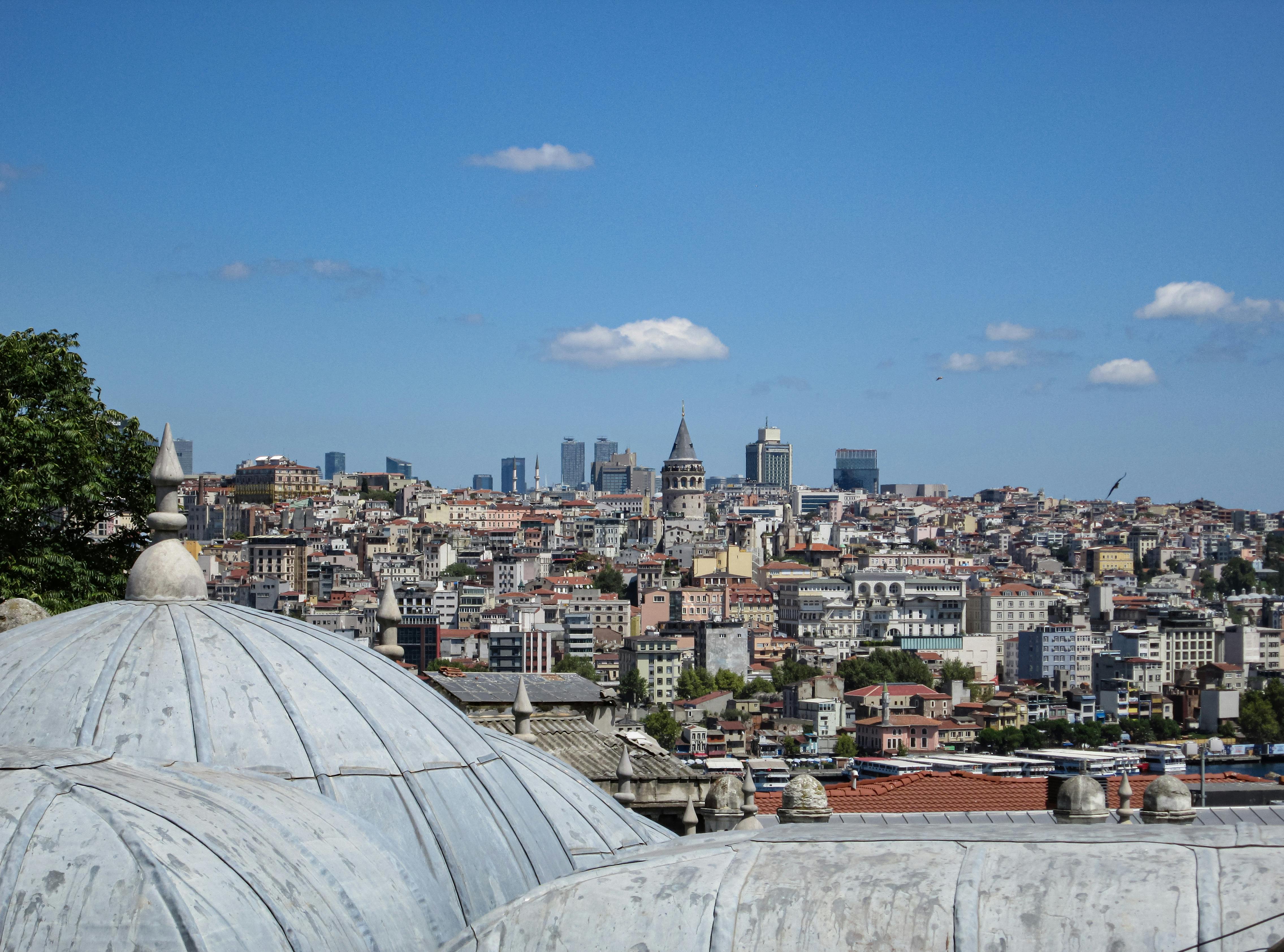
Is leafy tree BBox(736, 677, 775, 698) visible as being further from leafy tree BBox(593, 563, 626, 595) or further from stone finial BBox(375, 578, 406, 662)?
stone finial BBox(375, 578, 406, 662)

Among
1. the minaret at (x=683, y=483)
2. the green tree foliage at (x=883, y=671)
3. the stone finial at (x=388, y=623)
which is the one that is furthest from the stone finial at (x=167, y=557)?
the minaret at (x=683, y=483)

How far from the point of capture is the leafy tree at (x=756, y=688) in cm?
6925

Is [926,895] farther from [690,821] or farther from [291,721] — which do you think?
[690,821]

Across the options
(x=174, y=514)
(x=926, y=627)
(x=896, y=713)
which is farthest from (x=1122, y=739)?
(x=174, y=514)

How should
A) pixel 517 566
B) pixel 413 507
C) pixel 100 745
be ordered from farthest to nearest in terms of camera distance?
pixel 413 507
pixel 517 566
pixel 100 745

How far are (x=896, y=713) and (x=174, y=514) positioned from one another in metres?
63.3

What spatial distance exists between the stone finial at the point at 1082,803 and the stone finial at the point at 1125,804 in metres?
0.90

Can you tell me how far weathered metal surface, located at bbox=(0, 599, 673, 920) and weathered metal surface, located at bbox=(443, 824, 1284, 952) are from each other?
84 cm

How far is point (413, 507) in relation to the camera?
117312mm

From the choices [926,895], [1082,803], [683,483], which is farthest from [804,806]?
[683,483]

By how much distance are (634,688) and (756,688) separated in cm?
545

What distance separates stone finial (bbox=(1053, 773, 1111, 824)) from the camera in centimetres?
435

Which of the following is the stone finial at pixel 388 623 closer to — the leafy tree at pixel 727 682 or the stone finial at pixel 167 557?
the stone finial at pixel 167 557

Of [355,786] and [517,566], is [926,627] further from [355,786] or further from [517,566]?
[355,786]
